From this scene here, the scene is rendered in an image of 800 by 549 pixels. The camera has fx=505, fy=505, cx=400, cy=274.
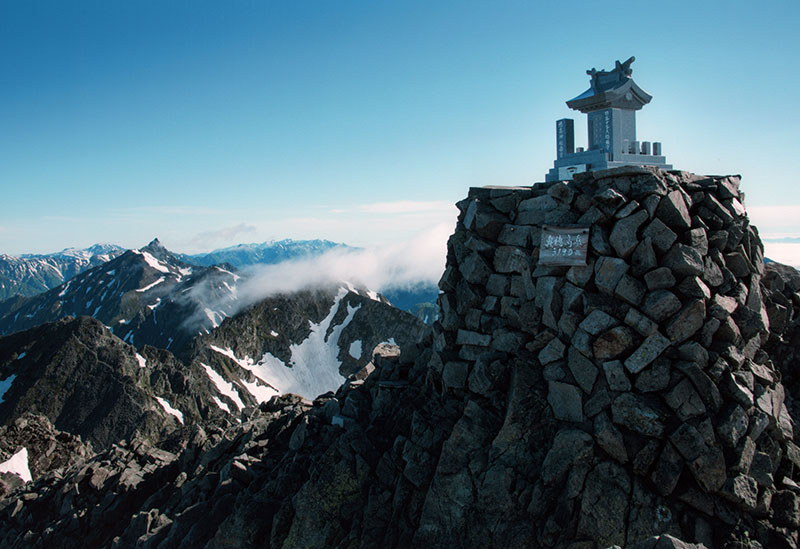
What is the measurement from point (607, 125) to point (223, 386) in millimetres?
155061

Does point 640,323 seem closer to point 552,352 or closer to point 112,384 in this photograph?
point 552,352

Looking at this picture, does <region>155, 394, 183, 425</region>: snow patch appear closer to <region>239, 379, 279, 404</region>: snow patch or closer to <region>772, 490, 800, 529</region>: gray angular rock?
<region>239, 379, 279, 404</region>: snow patch

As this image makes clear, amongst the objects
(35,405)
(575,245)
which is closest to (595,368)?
(575,245)

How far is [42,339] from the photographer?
13962cm

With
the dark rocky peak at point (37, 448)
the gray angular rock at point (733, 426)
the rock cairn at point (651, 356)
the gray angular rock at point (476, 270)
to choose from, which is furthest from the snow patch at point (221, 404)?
the gray angular rock at point (733, 426)

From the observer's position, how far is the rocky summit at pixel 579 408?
13.2 metres

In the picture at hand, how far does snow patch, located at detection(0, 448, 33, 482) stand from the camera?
51.2 m

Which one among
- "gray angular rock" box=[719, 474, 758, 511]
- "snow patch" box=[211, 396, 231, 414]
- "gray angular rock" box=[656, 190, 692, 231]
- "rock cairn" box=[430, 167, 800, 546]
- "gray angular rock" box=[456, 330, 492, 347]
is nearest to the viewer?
"gray angular rock" box=[719, 474, 758, 511]

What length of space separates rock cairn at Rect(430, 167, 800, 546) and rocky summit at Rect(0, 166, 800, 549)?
0.17 ft

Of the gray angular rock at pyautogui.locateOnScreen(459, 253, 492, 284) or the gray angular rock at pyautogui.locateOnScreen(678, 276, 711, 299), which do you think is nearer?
the gray angular rock at pyautogui.locateOnScreen(678, 276, 711, 299)

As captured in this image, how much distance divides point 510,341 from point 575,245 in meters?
3.94

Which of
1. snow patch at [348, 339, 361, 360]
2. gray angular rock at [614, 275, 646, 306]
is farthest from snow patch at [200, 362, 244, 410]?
gray angular rock at [614, 275, 646, 306]

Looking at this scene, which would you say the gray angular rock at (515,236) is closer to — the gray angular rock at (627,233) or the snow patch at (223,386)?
the gray angular rock at (627,233)

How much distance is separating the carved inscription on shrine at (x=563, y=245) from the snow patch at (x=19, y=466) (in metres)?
57.5
